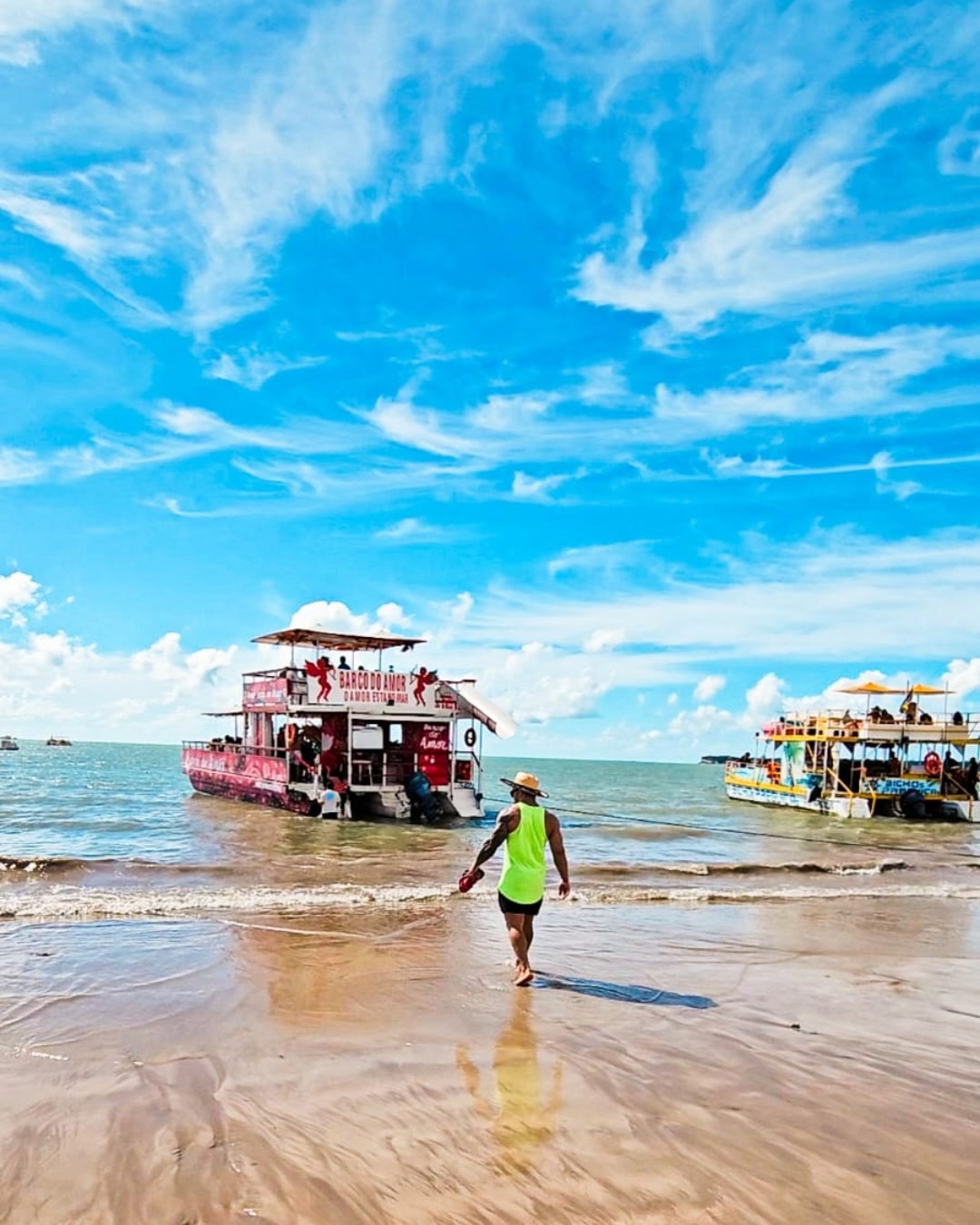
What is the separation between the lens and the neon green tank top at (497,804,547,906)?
7.39 meters

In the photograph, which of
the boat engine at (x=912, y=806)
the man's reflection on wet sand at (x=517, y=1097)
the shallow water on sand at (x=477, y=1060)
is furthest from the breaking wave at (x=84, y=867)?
the boat engine at (x=912, y=806)

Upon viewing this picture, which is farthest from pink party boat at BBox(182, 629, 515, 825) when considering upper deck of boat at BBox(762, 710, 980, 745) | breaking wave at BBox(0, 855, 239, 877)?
upper deck of boat at BBox(762, 710, 980, 745)

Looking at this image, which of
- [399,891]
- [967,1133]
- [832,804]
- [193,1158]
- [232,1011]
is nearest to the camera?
[193,1158]

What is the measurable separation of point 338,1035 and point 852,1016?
3.76 meters

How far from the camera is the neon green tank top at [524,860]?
24.2 ft

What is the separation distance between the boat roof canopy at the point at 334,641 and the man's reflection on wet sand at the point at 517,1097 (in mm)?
23490

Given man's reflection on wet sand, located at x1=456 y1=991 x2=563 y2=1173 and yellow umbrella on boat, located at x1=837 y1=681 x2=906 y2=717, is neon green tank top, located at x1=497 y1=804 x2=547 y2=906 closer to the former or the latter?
man's reflection on wet sand, located at x1=456 y1=991 x2=563 y2=1173

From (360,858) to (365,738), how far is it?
9.78 meters

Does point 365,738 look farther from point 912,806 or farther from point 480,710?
point 912,806

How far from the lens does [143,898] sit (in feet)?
41.1

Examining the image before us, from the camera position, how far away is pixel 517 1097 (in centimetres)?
479

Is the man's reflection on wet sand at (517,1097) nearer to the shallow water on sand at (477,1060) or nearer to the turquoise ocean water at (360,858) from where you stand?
the shallow water on sand at (477,1060)

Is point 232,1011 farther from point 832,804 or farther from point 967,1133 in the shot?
point 832,804

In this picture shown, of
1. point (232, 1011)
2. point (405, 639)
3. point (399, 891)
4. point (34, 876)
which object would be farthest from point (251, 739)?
point (232, 1011)
